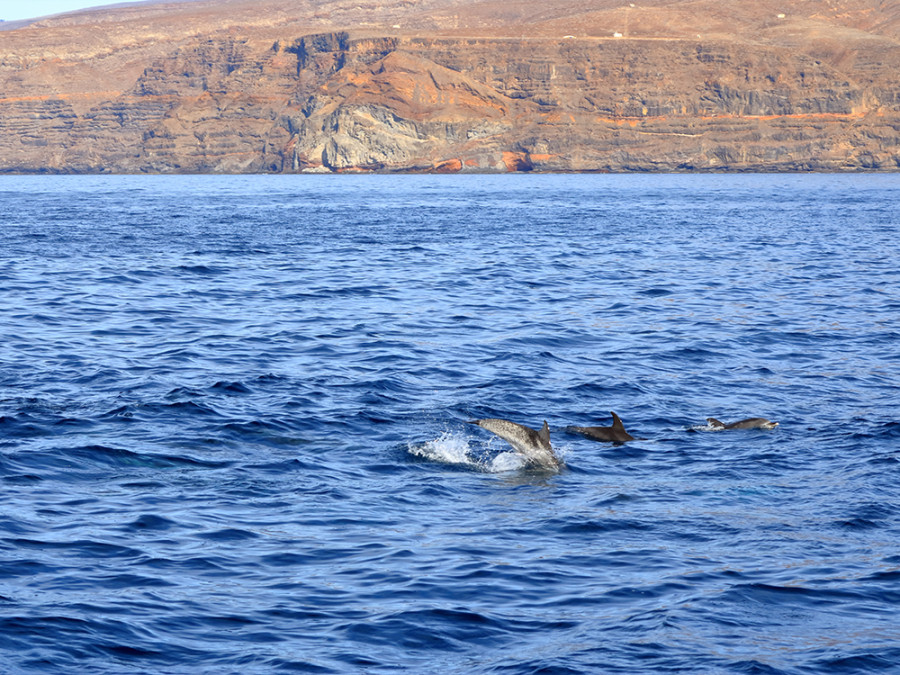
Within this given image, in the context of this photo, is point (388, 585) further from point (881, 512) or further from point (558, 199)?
point (558, 199)

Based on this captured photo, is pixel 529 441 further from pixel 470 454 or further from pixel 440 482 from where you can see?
pixel 470 454

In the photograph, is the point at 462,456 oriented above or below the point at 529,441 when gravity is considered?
below

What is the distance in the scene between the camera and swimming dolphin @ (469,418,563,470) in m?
13.8

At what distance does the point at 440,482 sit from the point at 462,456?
1.34 metres

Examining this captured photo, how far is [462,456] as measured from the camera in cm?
1562

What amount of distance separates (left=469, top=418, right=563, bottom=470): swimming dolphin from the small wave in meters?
0.28

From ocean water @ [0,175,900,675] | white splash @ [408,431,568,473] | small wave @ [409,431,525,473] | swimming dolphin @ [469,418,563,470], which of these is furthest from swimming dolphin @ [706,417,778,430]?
small wave @ [409,431,525,473]

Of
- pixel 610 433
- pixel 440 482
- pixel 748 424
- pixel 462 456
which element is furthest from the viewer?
pixel 748 424

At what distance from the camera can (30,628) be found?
947 cm

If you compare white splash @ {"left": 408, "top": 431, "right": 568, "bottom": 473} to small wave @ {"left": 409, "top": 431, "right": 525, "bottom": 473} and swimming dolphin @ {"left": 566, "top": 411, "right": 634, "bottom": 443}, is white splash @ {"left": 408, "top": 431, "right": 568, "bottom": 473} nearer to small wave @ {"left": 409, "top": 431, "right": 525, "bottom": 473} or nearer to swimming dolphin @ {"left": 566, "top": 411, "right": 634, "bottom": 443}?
small wave @ {"left": 409, "top": 431, "right": 525, "bottom": 473}

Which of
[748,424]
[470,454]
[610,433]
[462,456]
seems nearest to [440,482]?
[462,456]

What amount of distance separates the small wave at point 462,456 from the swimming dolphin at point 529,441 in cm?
28

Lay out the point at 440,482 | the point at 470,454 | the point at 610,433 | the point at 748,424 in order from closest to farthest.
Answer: the point at 440,482
the point at 470,454
the point at 610,433
the point at 748,424

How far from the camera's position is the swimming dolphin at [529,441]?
13836 millimetres
